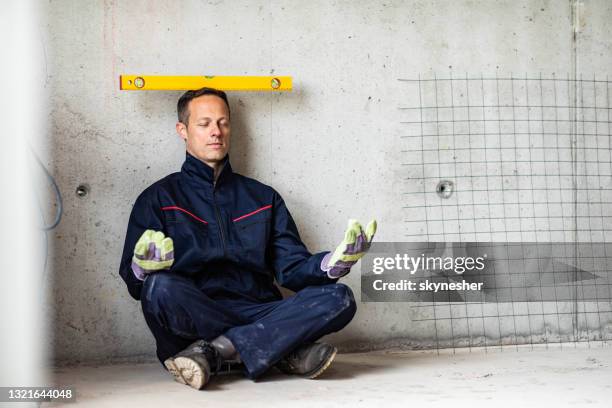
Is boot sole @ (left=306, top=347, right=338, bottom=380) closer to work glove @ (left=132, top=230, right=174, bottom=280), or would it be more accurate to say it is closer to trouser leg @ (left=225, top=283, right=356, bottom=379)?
trouser leg @ (left=225, top=283, right=356, bottom=379)

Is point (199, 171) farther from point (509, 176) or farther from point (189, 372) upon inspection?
point (509, 176)

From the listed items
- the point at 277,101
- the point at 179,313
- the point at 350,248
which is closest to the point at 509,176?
the point at 277,101

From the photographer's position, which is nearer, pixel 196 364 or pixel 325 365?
pixel 196 364

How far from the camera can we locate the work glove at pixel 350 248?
2441 mm

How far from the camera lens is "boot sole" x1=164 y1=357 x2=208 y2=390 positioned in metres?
2.47

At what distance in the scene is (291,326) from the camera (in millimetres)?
2607

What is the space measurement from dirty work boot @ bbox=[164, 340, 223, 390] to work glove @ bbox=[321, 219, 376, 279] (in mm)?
460

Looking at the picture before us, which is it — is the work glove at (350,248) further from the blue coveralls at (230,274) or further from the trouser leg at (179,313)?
the trouser leg at (179,313)

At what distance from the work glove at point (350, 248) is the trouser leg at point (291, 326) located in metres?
0.09

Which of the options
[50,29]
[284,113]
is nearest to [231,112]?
[284,113]

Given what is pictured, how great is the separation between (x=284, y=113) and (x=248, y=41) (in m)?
0.31

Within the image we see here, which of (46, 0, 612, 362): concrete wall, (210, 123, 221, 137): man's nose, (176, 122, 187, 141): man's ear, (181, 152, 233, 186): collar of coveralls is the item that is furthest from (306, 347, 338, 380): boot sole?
(176, 122, 187, 141): man's ear

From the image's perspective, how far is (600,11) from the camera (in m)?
3.46

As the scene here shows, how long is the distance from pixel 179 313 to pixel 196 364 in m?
0.18
